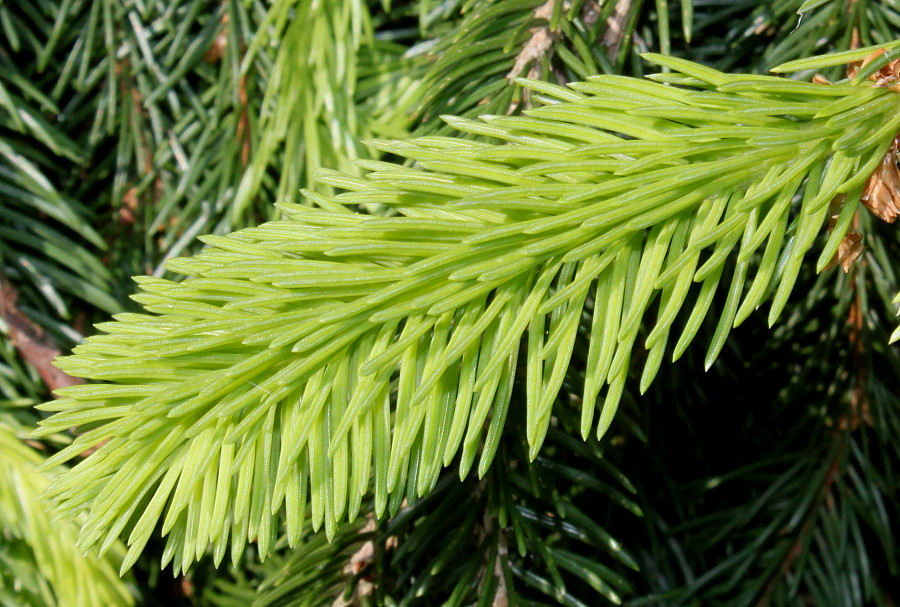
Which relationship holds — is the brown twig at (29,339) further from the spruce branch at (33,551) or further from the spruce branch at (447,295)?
the spruce branch at (447,295)

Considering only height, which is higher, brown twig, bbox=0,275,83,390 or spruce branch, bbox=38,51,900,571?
brown twig, bbox=0,275,83,390

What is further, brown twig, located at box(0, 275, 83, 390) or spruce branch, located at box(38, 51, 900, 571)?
brown twig, located at box(0, 275, 83, 390)

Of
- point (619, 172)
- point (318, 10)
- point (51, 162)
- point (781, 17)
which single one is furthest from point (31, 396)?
point (781, 17)

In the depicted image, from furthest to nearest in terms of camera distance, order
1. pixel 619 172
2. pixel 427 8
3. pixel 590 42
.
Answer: pixel 427 8 < pixel 590 42 < pixel 619 172

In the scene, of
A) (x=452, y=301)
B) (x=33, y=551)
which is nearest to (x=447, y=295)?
(x=452, y=301)

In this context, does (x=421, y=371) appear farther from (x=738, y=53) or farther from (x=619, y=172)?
(x=738, y=53)

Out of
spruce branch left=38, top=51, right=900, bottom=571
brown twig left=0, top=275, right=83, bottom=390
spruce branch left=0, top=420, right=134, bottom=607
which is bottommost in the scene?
spruce branch left=0, top=420, right=134, bottom=607

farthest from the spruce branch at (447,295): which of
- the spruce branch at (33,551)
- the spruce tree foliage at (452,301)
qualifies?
the spruce branch at (33,551)

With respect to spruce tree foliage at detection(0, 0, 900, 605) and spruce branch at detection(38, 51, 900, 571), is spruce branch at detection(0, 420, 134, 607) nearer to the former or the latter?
spruce tree foliage at detection(0, 0, 900, 605)

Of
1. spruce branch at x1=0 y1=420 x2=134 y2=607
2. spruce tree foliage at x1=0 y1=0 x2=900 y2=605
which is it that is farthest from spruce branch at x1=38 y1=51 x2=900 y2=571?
spruce branch at x1=0 y1=420 x2=134 y2=607
